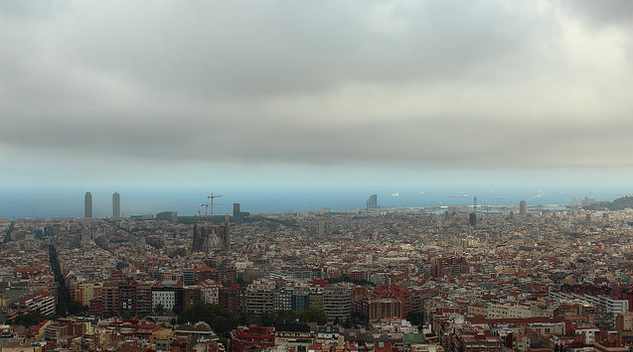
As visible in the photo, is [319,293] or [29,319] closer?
[29,319]

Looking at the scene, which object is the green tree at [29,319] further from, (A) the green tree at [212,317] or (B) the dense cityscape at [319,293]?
(A) the green tree at [212,317]

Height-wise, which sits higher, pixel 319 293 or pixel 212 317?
pixel 319 293

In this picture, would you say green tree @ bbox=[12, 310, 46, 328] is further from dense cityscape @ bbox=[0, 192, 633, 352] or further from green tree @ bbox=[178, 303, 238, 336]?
green tree @ bbox=[178, 303, 238, 336]

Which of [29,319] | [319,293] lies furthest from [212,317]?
[29,319]

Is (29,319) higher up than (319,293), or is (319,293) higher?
(319,293)

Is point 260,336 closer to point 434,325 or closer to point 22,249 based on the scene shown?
point 434,325

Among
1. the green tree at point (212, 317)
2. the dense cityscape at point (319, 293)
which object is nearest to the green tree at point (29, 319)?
the dense cityscape at point (319, 293)

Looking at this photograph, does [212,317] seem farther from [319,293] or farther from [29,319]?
[29,319]

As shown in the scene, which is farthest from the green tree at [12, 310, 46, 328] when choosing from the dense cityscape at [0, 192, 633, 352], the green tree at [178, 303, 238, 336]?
the green tree at [178, 303, 238, 336]

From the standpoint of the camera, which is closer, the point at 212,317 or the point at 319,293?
the point at 212,317
